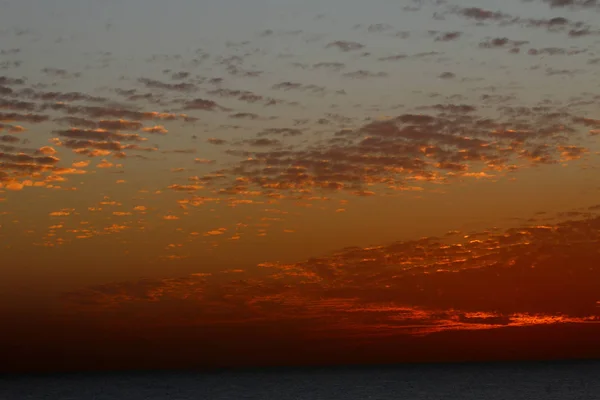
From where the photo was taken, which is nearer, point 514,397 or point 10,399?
point 514,397

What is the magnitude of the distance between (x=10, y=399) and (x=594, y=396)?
123 m

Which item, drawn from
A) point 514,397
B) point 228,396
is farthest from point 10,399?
point 514,397

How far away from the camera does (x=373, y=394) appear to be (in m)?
173

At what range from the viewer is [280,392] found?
581 feet

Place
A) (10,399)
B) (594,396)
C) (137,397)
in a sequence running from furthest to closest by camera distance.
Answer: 1. (10,399)
2. (137,397)
3. (594,396)

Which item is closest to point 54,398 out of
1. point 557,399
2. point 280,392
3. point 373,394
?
point 280,392

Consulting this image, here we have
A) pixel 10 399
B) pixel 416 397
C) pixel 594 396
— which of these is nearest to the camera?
pixel 594 396

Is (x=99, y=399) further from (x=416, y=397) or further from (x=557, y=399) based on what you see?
(x=557, y=399)

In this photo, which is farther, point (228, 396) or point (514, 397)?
point (228, 396)

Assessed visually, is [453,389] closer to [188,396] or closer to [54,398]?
[188,396]

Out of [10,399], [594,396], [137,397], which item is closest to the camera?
[594,396]

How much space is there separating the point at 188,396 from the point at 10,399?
40.8 m

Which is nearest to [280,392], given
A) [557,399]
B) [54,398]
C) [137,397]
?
[137,397]

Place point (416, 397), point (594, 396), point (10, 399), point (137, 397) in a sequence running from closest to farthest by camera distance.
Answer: point (594, 396) → point (416, 397) → point (137, 397) → point (10, 399)
